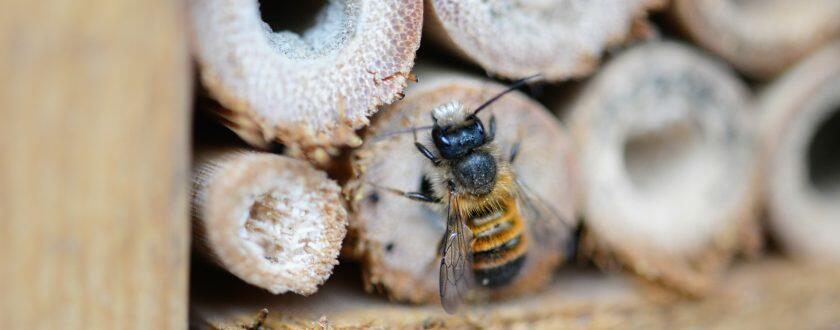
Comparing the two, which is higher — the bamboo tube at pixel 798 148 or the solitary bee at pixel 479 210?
the bamboo tube at pixel 798 148

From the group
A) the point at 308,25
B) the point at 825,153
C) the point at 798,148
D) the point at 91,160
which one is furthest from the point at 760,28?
the point at 91,160

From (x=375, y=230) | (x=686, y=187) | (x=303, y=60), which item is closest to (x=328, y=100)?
(x=303, y=60)

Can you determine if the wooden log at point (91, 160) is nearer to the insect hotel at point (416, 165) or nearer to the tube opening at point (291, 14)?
the insect hotel at point (416, 165)

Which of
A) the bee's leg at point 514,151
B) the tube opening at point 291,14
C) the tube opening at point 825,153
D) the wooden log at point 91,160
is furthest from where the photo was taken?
the tube opening at point 825,153

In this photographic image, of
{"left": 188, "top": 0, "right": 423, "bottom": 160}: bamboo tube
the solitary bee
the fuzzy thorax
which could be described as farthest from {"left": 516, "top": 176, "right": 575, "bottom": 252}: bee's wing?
{"left": 188, "top": 0, "right": 423, "bottom": 160}: bamboo tube

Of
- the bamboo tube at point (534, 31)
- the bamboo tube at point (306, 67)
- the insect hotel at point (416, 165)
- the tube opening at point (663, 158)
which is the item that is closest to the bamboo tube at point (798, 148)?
the insect hotel at point (416, 165)

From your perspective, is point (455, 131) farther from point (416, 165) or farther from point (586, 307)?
point (586, 307)
